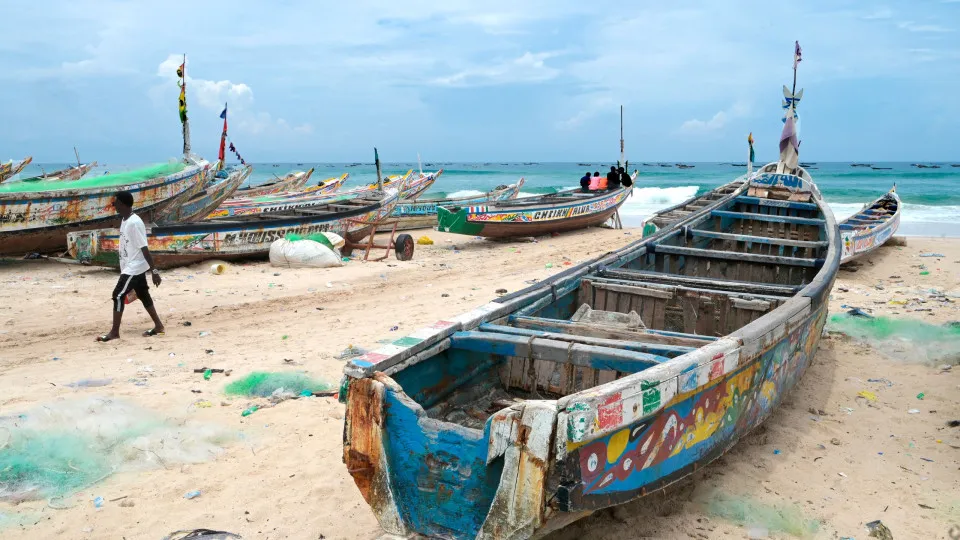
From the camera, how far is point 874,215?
14672 millimetres

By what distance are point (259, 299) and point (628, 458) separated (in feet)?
24.4

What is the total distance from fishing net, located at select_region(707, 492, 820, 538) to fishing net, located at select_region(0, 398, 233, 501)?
3244 millimetres

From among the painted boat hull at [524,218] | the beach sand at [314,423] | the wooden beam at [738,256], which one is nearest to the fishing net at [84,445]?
the beach sand at [314,423]

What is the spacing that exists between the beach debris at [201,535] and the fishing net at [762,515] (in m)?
2.63

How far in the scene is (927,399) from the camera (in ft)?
18.4

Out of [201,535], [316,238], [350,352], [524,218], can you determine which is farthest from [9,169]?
[201,535]

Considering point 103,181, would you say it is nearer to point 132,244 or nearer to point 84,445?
point 132,244

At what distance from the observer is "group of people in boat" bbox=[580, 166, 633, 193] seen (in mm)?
19281

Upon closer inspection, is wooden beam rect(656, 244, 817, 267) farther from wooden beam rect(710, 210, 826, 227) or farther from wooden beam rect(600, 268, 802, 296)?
wooden beam rect(710, 210, 826, 227)

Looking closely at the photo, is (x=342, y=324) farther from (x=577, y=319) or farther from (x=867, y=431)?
(x=867, y=431)

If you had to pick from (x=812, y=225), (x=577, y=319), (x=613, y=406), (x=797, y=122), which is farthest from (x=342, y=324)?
(x=797, y=122)

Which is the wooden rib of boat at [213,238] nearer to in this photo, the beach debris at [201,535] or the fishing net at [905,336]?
the beach debris at [201,535]

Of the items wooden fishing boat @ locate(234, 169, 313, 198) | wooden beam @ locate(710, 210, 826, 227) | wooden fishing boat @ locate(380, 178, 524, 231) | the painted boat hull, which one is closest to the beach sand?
wooden beam @ locate(710, 210, 826, 227)

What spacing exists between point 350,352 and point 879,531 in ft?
15.3
